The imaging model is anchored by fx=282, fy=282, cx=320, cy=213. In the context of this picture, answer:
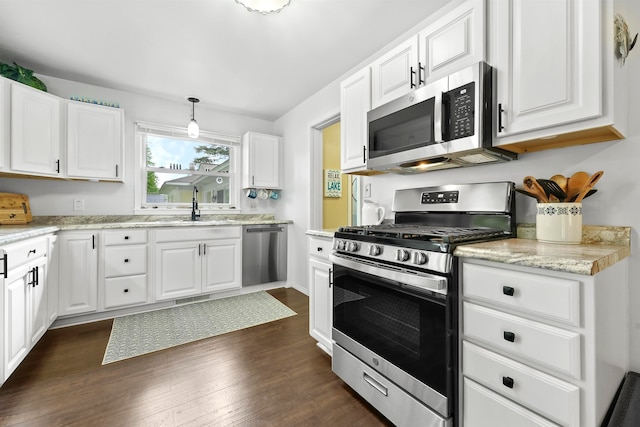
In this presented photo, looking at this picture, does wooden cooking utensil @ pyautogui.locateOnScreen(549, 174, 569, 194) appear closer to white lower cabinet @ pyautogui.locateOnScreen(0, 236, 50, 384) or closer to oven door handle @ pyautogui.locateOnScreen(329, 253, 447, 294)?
oven door handle @ pyautogui.locateOnScreen(329, 253, 447, 294)

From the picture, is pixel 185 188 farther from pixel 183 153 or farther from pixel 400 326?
pixel 400 326

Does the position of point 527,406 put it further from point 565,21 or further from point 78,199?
point 78,199

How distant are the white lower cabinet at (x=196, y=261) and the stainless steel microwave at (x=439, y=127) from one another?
7.06ft

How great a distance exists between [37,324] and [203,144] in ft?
8.58

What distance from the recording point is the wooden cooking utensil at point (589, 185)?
3.91 ft

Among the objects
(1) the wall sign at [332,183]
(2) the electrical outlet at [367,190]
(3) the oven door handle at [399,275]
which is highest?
(1) the wall sign at [332,183]

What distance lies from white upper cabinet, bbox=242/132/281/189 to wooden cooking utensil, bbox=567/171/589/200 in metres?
3.30

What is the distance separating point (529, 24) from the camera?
124 cm

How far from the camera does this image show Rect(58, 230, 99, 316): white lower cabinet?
2.54m

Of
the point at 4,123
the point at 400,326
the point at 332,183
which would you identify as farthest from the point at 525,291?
the point at 4,123

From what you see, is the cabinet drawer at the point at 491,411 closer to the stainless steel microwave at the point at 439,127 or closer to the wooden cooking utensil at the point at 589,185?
the wooden cooking utensil at the point at 589,185

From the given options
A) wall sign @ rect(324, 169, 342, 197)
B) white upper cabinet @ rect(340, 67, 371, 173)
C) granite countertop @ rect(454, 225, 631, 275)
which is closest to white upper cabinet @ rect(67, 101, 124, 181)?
wall sign @ rect(324, 169, 342, 197)

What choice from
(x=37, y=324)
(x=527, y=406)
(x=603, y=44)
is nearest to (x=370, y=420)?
(x=527, y=406)

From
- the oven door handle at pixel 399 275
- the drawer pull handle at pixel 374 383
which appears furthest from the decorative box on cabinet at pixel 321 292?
the drawer pull handle at pixel 374 383
